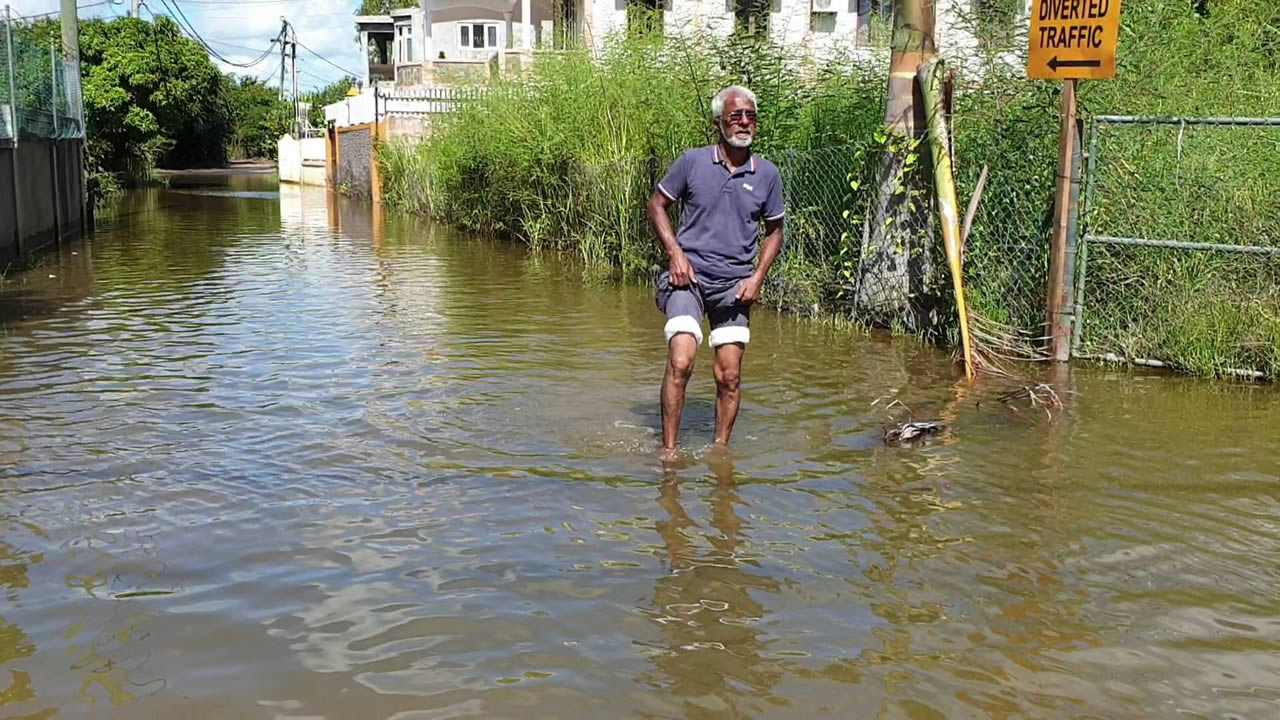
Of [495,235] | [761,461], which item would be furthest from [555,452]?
[495,235]

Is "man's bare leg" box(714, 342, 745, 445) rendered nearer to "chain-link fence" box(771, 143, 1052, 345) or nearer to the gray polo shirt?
the gray polo shirt

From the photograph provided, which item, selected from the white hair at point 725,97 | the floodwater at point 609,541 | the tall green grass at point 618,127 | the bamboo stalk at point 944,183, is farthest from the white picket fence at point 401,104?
the white hair at point 725,97

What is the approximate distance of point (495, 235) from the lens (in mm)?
20391

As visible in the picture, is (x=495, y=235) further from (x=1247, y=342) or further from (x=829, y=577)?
(x=829, y=577)

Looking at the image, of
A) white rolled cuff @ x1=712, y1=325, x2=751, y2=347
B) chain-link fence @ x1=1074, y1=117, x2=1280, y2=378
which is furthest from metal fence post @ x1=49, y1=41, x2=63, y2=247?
chain-link fence @ x1=1074, y1=117, x2=1280, y2=378

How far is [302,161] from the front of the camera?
47844 millimetres

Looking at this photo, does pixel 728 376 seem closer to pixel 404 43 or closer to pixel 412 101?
pixel 412 101

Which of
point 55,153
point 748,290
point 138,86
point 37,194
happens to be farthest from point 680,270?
point 138,86

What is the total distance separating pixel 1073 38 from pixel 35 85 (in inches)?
579

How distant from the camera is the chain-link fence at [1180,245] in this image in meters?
8.24

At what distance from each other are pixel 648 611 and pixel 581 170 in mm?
11791

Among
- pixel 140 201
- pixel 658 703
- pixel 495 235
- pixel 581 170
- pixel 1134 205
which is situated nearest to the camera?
pixel 658 703

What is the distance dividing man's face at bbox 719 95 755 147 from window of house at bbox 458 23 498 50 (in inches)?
1881

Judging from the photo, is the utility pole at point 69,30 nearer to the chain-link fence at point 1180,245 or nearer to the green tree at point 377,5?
the chain-link fence at point 1180,245
